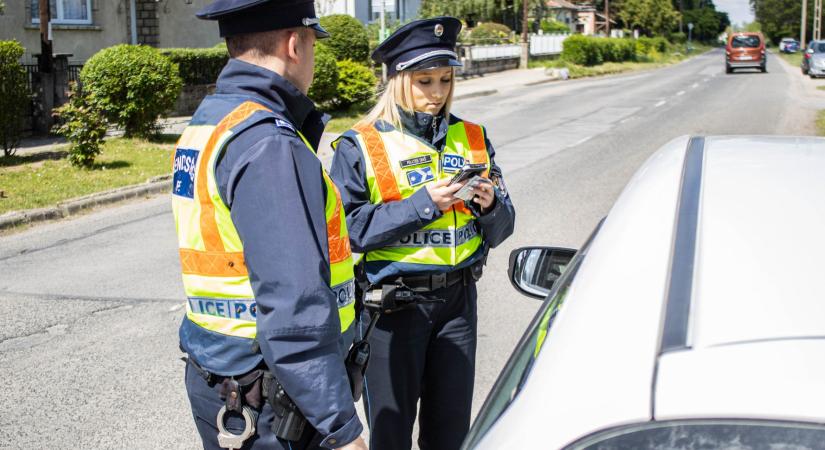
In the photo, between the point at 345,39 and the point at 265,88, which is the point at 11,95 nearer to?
the point at 345,39

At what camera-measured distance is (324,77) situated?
1878cm

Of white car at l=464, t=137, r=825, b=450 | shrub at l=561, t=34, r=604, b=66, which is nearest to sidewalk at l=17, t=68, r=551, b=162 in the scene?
shrub at l=561, t=34, r=604, b=66

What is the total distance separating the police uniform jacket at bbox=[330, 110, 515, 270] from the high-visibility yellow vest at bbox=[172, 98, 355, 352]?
0.79 metres

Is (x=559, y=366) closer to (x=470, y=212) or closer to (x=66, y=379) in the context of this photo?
(x=470, y=212)

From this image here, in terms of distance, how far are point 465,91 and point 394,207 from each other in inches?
1020

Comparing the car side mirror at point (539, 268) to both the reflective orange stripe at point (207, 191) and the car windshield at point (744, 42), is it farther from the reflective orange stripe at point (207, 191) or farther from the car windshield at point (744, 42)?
the car windshield at point (744, 42)

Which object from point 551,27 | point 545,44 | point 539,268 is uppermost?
point 551,27

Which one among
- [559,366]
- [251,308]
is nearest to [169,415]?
[251,308]

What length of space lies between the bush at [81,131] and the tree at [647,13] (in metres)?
80.2

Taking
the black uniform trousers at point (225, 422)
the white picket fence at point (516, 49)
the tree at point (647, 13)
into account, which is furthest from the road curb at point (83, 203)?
the tree at point (647, 13)

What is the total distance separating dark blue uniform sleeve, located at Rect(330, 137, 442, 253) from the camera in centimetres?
314

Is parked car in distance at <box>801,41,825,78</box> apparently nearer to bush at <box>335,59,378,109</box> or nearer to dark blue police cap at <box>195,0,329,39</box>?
bush at <box>335,59,378,109</box>

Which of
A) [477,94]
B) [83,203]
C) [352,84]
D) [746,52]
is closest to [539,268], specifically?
[83,203]

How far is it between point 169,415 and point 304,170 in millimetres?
2995
